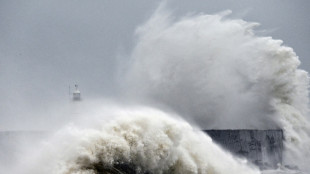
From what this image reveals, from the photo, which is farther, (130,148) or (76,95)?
(76,95)

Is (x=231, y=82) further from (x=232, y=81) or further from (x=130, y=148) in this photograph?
(x=130, y=148)

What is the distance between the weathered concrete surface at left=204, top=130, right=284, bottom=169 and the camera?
23.9 metres

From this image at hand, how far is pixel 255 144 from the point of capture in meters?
26.7

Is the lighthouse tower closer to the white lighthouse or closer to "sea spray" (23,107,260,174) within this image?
the white lighthouse

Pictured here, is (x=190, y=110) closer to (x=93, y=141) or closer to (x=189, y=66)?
(x=189, y=66)

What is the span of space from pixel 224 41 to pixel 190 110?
17.2 feet

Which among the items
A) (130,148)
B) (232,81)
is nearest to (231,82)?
(232,81)

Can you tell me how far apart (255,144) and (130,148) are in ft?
43.1

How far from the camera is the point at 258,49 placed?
35188 mm

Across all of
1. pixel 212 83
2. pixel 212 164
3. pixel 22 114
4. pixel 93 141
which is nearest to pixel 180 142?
pixel 212 164

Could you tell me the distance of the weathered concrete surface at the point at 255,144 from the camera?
23.9 metres

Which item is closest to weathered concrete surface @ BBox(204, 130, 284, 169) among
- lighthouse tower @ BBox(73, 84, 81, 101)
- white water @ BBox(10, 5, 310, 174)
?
white water @ BBox(10, 5, 310, 174)

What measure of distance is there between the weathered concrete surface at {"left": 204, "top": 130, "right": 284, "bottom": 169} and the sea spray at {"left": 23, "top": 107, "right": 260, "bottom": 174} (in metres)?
6.01

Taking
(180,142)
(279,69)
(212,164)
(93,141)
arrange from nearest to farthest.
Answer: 1. (93,141)
2. (180,142)
3. (212,164)
4. (279,69)
